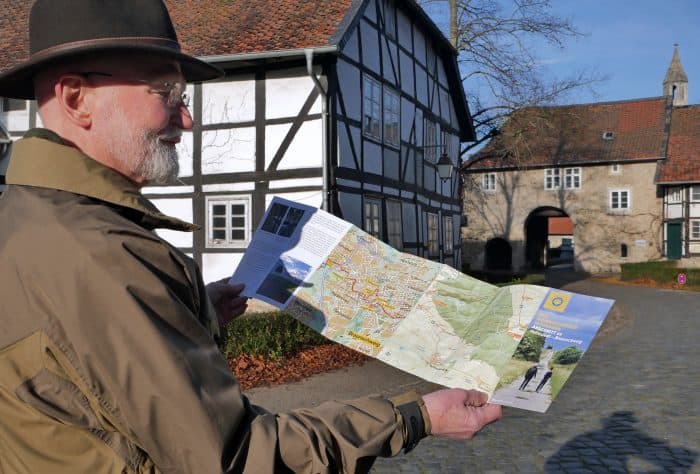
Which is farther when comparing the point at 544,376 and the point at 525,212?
the point at 525,212

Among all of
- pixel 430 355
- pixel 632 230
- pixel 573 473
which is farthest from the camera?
pixel 632 230

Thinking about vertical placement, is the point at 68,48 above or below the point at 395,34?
below

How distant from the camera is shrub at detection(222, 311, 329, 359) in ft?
32.0

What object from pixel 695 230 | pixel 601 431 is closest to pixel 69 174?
pixel 601 431

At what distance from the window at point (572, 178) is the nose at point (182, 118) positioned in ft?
134

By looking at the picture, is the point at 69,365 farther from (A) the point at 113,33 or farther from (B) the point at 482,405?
(B) the point at 482,405

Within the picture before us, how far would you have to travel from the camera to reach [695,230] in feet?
117

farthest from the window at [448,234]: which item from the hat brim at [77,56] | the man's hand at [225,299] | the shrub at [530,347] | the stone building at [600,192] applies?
the hat brim at [77,56]

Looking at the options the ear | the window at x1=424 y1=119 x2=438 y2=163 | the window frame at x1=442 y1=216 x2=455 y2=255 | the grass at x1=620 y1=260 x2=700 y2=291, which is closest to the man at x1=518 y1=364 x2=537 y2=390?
the ear

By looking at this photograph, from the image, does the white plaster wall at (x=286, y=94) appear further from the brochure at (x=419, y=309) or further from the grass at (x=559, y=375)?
the grass at (x=559, y=375)

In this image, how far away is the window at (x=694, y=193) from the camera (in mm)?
36000

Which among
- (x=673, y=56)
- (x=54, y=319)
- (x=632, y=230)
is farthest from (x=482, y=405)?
(x=673, y=56)

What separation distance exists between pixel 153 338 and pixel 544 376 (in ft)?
3.57

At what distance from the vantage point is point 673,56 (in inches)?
2219
